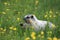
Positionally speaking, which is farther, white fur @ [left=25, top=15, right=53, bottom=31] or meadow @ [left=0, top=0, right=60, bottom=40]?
white fur @ [left=25, top=15, right=53, bottom=31]

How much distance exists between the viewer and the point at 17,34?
557 cm

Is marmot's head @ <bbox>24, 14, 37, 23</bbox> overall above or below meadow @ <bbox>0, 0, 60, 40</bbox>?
above

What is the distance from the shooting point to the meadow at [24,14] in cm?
557

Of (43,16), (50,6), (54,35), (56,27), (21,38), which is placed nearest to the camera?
(21,38)

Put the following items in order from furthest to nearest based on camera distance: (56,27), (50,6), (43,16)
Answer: (50,6) → (43,16) → (56,27)

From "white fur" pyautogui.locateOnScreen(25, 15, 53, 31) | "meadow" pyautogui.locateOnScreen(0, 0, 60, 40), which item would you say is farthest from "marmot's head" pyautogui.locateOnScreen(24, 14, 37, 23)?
"meadow" pyautogui.locateOnScreen(0, 0, 60, 40)

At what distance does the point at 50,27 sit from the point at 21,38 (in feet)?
3.19

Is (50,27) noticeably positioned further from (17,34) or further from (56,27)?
(17,34)

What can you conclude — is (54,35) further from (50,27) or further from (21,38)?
(21,38)

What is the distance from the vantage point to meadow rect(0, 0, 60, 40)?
5566mm

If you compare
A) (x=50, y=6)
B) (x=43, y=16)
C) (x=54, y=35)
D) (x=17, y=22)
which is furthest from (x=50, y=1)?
(x=54, y=35)

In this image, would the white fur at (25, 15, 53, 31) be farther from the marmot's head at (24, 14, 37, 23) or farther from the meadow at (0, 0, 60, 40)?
the meadow at (0, 0, 60, 40)

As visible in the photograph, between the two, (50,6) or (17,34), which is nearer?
(17,34)

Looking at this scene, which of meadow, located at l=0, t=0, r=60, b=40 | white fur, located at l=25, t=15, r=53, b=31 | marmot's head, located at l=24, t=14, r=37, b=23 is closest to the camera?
meadow, located at l=0, t=0, r=60, b=40
